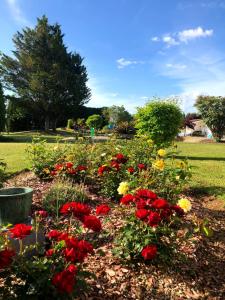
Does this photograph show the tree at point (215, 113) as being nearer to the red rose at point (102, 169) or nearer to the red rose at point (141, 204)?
the red rose at point (102, 169)

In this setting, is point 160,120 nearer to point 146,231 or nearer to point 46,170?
point 46,170

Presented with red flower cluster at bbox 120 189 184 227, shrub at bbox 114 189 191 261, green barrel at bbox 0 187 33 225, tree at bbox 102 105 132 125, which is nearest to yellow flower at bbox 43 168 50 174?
green barrel at bbox 0 187 33 225

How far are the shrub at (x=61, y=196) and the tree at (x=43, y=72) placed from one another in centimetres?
2606

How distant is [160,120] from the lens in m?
11.9

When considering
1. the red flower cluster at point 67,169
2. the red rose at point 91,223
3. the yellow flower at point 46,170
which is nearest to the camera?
the red rose at point 91,223

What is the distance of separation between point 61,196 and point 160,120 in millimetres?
7899

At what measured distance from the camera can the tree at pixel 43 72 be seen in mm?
29956

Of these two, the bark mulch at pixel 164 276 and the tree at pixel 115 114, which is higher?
the tree at pixel 115 114

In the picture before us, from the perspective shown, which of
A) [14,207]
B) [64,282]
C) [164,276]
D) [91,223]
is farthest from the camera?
[14,207]

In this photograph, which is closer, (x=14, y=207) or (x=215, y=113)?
(x=14, y=207)

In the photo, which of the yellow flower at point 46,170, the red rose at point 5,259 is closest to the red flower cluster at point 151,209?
the red rose at point 5,259

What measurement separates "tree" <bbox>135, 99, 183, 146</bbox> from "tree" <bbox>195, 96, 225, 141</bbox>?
19.9 meters

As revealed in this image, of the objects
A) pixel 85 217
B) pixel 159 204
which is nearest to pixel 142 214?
pixel 159 204

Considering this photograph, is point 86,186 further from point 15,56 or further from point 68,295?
point 15,56
